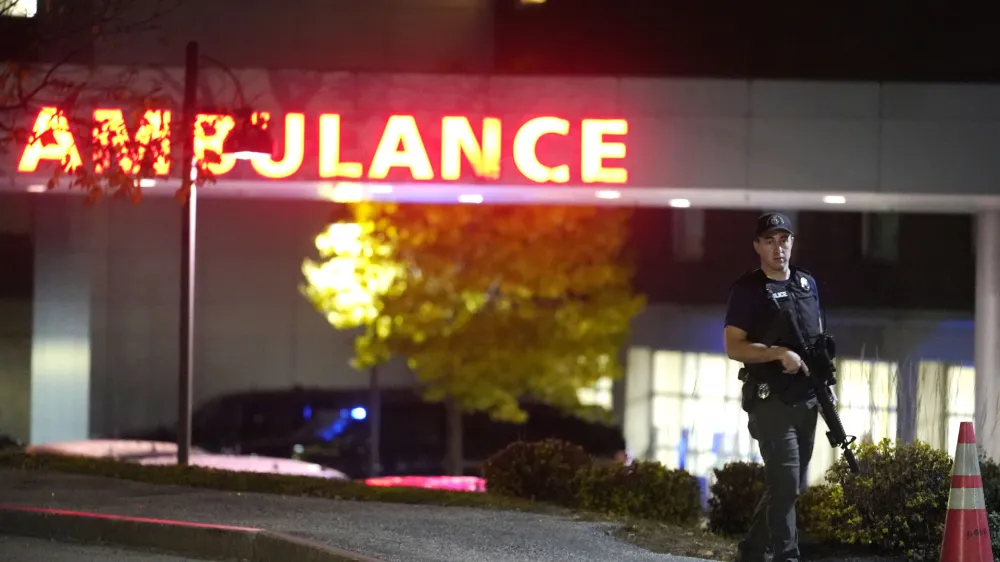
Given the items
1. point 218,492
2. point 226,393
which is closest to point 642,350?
point 226,393

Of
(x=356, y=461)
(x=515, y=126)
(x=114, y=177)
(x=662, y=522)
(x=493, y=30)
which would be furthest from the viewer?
(x=356, y=461)

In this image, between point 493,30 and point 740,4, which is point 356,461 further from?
point 740,4

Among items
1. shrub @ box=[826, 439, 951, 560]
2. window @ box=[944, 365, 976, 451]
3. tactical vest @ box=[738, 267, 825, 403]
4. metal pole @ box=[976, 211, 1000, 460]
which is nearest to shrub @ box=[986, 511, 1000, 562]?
shrub @ box=[826, 439, 951, 560]

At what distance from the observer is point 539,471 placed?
10.0 metres

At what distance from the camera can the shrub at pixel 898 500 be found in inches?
297

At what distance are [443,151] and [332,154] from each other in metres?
1.17

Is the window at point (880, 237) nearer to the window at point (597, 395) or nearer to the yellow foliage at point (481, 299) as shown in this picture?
the yellow foliage at point (481, 299)

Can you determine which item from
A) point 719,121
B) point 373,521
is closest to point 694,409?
point 719,121

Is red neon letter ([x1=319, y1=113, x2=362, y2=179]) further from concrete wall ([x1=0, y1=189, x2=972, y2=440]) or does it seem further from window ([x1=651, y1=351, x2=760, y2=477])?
window ([x1=651, y1=351, x2=760, y2=477])

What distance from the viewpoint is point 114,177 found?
32.5 ft

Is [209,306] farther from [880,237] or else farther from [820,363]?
[820,363]

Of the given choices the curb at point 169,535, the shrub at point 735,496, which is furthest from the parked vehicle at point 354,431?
the curb at point 169,535

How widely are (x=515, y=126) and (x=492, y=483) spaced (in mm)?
4695

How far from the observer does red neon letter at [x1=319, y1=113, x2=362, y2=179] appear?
13.6 m
